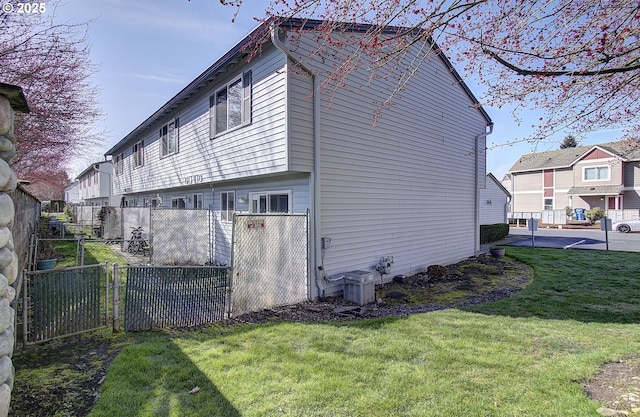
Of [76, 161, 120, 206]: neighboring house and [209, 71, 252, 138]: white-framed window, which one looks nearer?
[209, 71, 252, 138]: white-framed window

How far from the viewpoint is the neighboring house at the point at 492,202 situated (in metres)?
24.1

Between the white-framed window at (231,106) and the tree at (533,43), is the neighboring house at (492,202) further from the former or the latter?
the tree at (533,43)

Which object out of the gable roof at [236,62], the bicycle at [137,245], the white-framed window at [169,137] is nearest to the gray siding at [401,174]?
the gable roof at [236,62]

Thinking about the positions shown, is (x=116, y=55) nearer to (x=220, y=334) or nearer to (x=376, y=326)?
(x=220, y=334)

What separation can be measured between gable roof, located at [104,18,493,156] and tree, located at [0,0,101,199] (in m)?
2.55

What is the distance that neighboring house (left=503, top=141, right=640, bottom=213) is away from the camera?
2989 centimetres

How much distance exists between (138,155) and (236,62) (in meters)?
12.3

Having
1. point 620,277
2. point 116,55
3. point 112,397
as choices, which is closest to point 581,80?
point 112,397

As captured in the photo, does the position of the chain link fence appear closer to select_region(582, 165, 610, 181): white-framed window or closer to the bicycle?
the bicycle

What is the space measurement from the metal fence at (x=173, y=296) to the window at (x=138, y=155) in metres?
14.0

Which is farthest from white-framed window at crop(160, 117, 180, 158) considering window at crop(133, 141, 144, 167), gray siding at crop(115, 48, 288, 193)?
window at crop(133, 141, 144, 167)

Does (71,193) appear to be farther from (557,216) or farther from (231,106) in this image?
(557,216)

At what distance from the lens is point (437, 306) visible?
719 centimetres
